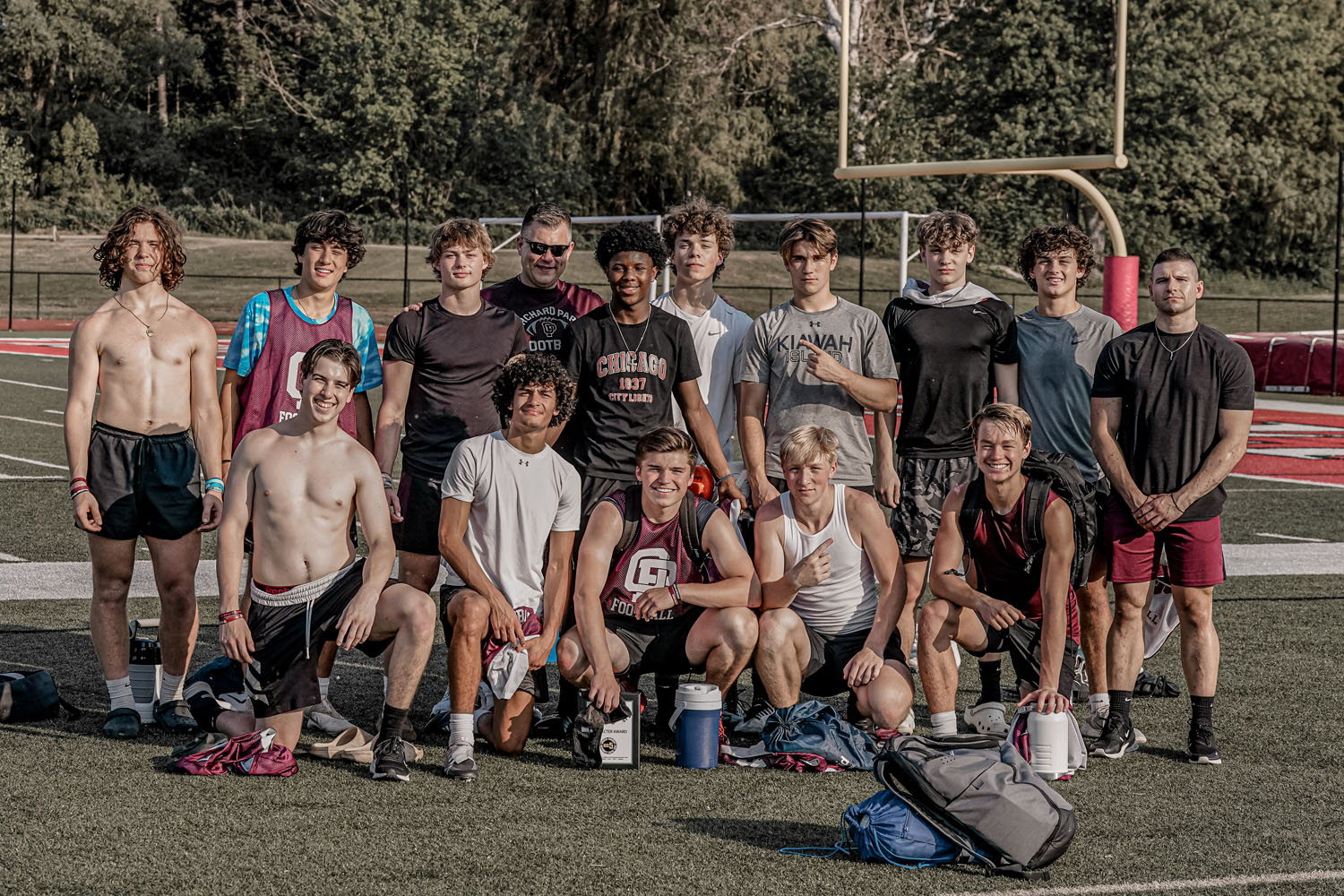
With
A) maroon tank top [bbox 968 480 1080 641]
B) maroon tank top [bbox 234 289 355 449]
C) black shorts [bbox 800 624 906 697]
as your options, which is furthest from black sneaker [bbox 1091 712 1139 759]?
maroon tank top [bbox 234 289 355 449]

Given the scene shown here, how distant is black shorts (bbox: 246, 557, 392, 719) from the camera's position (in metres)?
5.56

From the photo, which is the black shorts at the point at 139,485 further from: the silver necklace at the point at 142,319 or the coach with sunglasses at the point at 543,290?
the coach with sunglasses at the point at 543,290

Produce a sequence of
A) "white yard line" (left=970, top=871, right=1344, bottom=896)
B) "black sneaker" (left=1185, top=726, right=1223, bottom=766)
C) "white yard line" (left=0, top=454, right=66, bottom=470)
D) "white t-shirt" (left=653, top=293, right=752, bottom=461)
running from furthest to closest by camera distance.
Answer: "white yard line" (left=0, top=454, right=66, bottom=470)
"white t-shirt" (left=653, top=293, right=752, bottom=461)
"black sneaker" (left=1185, top=726, right=1223, bottom=766)
"white yard line" (left=970, top=871, right=1344, bottom=896)

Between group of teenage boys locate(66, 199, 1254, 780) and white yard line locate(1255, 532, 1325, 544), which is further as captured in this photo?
white yard line locate(1255, 532, 1325, 544)

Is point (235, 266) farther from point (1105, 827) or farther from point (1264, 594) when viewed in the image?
point (1105, 827)

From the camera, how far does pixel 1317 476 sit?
1434 centimetres

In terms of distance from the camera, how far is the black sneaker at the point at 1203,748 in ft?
18.9

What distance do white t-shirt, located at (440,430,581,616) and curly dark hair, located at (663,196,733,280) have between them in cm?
131

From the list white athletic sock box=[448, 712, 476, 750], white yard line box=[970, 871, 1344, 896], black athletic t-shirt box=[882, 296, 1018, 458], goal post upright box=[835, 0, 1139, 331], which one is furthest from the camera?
goal post upright box=[835, 0, 1139, 331]

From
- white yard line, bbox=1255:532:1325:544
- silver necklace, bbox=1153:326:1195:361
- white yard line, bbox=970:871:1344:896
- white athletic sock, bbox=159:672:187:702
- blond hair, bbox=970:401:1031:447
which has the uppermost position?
silver necklace, bbox=1153:326:1195:361

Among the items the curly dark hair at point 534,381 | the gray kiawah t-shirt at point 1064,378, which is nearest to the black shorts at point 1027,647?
the gray kiawah t-shirt at point 1064,378

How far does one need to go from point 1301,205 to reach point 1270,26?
5330mm

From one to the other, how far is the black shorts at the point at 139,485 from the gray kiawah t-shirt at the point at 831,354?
2215 mm

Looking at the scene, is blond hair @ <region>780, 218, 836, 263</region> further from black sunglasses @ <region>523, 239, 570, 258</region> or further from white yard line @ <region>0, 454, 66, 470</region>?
white yard line @ <region>0, 454, 66, 470</region>
